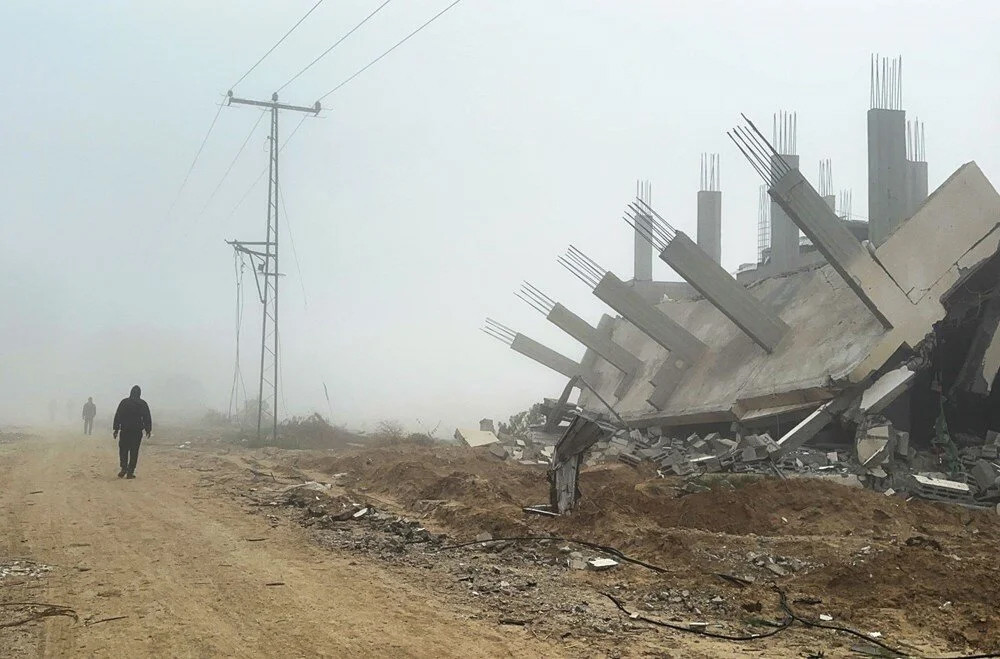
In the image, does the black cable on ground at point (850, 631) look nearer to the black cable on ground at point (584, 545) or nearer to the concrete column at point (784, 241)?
the black cable on ground at point (584, 545)

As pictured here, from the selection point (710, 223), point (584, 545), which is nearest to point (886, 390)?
point (584, 545)

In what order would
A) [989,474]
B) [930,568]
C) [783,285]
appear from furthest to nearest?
[783,285], [989,474], [930,568]

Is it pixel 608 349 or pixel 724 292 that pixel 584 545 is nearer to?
pixel 724 292

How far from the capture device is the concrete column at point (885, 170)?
21516 mm

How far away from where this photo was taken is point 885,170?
856 inches

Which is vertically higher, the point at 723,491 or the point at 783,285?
the point at 783,285

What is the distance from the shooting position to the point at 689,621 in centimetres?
602

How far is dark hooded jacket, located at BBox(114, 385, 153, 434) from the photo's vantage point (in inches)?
591

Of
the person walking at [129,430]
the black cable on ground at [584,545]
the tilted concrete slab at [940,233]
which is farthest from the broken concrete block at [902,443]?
the person walking at [129,430]

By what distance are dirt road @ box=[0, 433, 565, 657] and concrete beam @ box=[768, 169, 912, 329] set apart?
10.8 metres

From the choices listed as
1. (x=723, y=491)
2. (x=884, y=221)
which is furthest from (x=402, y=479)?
(x=884, y=221)

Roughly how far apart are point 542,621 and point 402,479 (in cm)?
849

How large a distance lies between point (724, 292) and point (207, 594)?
1435cm

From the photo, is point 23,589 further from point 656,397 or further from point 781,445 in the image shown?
point 656,397
